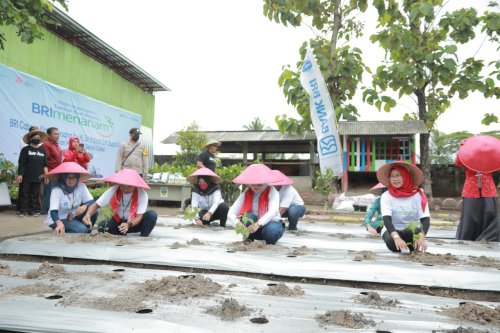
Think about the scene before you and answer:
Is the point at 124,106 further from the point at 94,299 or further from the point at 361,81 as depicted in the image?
the point at 94,299

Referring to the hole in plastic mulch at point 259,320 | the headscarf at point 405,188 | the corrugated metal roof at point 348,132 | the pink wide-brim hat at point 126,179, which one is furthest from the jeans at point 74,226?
the corrugated metal roof at point 348,132

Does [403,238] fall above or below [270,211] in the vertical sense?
below

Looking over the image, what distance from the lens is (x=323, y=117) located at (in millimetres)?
9320

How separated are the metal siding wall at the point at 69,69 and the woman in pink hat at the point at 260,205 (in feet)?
23.7

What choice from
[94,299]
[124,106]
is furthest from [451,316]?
[124,106]

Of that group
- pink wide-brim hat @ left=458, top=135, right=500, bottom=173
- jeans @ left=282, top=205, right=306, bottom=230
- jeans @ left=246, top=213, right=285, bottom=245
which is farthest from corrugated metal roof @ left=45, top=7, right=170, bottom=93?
pink wide-brim hat @ left=458, top=135, right=500, bottom=173

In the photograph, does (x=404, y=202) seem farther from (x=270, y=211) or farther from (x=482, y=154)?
(x=482, y=154)

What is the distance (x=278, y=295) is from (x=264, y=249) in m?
1.25

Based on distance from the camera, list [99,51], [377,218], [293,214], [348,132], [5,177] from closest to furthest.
Answer: [377,218] < [293,214] < [5,177] < [99,51] < [348,132]

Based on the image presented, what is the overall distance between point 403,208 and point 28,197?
18.4 feet

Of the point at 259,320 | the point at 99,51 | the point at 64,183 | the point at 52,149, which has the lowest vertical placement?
the point at 259,320

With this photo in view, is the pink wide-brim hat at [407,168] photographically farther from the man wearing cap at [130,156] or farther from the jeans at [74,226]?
the man wearing cap at [130,156]

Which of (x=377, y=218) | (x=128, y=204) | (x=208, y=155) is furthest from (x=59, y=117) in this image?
(x=377, y=218)

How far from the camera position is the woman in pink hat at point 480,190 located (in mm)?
4191
